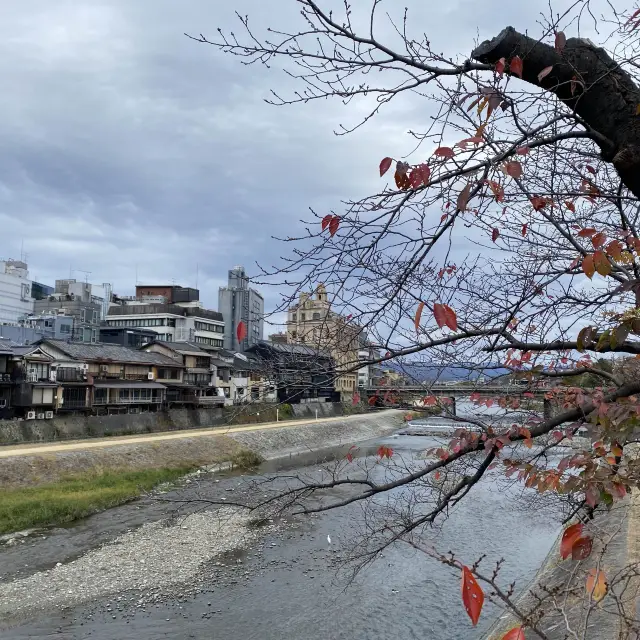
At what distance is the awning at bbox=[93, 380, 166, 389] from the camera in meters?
31.2

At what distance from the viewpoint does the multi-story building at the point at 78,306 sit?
43844mm

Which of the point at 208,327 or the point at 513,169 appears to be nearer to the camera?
the point at 513,169

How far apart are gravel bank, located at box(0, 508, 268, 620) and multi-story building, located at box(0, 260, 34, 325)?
35.9 metres

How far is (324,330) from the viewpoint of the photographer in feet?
9.75

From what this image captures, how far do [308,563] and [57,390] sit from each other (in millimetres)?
21656

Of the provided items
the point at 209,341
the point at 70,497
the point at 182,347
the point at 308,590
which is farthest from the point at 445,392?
the point at 209,341

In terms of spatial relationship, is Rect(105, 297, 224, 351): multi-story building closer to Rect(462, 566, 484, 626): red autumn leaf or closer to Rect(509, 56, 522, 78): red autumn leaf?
Rect(509, 56, 522, 78): red autumn leaf

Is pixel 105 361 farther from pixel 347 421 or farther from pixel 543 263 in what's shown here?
pixel 543 263

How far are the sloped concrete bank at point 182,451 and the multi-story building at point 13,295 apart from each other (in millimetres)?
23132

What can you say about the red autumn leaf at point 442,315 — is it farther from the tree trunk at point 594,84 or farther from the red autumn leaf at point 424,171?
the tree trunk at point 594,84

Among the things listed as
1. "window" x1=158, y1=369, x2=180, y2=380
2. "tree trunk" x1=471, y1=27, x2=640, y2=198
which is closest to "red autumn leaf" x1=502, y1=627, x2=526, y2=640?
"tree trunk" x1=471, y1=27, x2=640, y2=198

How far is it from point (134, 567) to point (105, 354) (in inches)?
948

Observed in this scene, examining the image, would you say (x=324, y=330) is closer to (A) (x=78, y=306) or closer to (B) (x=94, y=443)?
(B) (x=94, y=443)

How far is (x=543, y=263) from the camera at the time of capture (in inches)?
150
